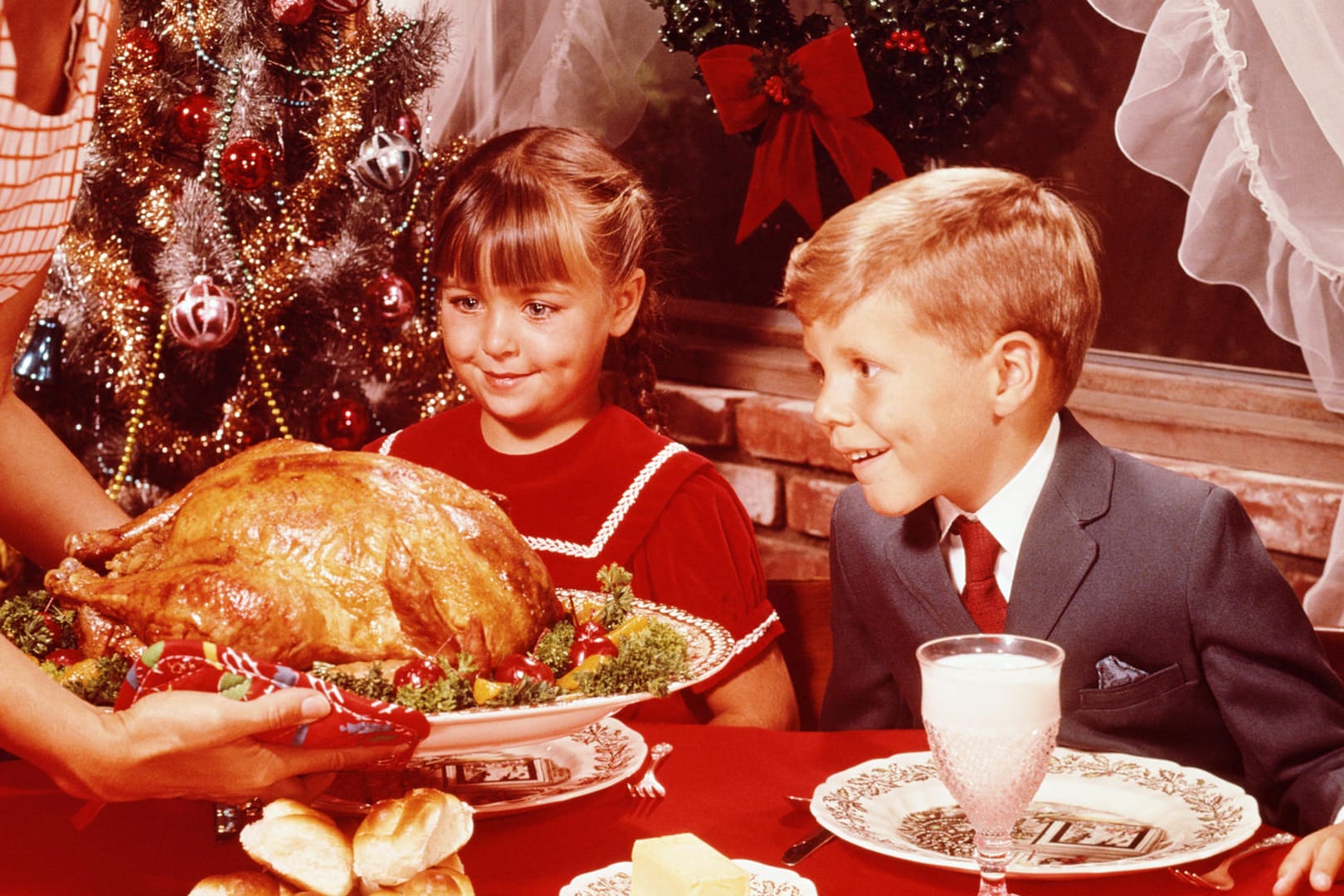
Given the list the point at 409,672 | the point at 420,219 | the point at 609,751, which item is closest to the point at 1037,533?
the point at 609,751

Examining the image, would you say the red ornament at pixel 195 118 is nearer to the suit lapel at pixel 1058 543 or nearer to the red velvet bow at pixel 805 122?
the red velvet bow at pixel 805 122

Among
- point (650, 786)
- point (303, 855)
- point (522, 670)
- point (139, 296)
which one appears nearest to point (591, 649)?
point (522, 670)

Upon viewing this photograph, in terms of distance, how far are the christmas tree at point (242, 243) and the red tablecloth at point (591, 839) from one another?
1627 mm

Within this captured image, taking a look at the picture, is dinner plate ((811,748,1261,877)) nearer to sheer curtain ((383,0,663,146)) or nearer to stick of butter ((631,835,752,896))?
stick of butter ((631,835,752,896))

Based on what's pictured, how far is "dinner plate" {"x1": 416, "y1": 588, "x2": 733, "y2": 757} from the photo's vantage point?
1.11 m

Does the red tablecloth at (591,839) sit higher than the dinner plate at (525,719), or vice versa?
the dinner plate at (525,719)

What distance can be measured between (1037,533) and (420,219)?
1.83 meters

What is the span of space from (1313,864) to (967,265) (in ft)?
2.31

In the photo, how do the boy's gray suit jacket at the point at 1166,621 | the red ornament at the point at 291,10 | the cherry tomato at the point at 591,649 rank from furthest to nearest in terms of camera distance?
1. the red ornament at the point at 291,10
2. the boy's gray suit jacket at the point at 1166,621
3. the cherry tomato at the point at 591,649

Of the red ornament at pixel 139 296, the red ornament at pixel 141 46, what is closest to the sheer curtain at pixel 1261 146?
the red ornament at pixel 141 46

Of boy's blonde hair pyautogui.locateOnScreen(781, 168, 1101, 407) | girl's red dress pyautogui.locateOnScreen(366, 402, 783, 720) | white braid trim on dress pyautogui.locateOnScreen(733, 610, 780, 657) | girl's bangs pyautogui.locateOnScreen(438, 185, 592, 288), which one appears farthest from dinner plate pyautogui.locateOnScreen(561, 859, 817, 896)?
girl's bangs pyautogui.locateOnScreen(438, 185, 592, 288)

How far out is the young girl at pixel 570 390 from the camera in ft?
6.97

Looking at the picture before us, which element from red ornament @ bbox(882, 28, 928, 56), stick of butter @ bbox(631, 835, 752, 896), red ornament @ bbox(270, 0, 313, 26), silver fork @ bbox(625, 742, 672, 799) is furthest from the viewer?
red ornament @ bbox(270, 0, 313, 26)

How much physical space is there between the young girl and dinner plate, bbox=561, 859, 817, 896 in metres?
0.91
